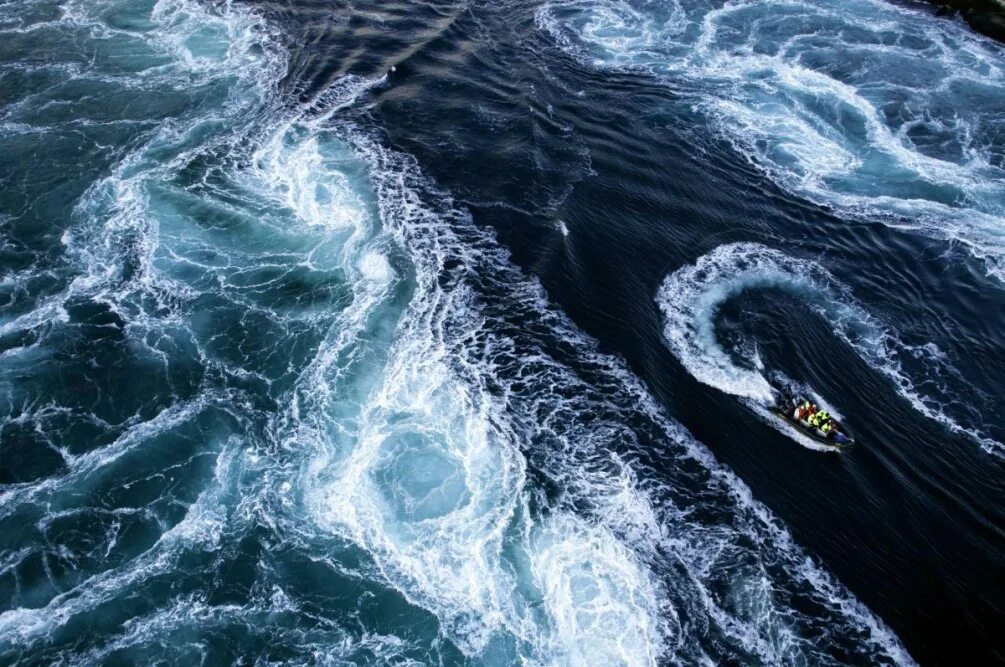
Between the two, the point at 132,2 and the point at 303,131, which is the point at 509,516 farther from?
the point at 132,2

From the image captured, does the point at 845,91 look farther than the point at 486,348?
Yes

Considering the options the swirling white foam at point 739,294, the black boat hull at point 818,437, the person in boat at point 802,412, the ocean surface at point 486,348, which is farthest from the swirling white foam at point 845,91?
the black boat hull at point 818,437

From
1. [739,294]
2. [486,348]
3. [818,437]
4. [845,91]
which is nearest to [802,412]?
[818,437]

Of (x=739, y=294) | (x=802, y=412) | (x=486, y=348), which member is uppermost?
(x=739, y=294)

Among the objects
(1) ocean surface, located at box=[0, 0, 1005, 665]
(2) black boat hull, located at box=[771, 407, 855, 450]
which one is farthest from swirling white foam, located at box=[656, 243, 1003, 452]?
(2) black boat hull, located at box=[771, 407, 855, 450]

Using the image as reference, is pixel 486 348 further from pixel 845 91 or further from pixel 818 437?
pixel 845 91

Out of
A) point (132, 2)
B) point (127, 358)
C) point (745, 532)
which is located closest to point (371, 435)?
point (127, 358)
